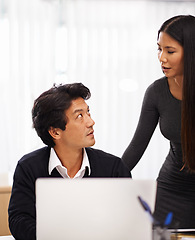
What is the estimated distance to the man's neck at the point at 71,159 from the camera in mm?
1795

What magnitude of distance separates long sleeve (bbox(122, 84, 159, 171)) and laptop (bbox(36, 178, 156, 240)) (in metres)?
0.81

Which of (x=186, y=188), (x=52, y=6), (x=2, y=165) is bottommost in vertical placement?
(x=2, y=165)

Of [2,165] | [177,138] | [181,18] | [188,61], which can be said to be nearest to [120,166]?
[177,138]

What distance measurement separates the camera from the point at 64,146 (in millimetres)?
1835

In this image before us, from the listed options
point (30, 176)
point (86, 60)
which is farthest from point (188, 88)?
point (86, 60)

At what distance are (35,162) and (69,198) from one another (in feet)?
1.82

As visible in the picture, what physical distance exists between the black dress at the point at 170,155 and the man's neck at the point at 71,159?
340 mm

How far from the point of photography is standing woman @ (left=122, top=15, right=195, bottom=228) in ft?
5.91

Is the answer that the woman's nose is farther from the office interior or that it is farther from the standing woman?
the office interior

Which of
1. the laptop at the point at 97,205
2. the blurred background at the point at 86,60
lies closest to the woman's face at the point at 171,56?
the laptop at the point at 97,205

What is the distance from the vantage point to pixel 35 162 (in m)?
1.76

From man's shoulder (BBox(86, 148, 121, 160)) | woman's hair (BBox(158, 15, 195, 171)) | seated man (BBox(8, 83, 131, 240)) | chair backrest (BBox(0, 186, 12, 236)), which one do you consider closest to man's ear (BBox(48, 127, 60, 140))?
seated man (BBox(8, 83, 131, 240))

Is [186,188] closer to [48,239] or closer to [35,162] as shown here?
[35,162]

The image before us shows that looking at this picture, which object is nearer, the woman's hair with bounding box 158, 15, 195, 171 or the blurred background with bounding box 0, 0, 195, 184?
the woman's hair with bounding box 158, 15, 195, 171
